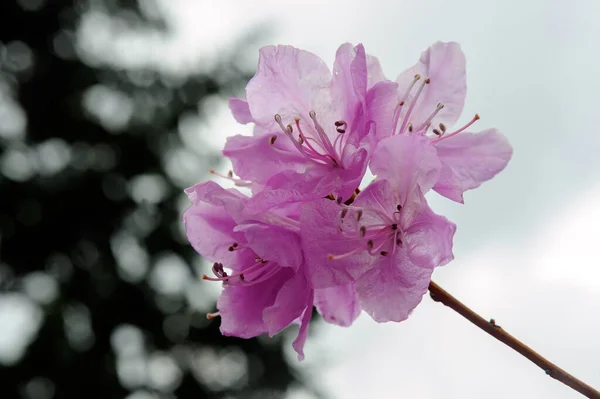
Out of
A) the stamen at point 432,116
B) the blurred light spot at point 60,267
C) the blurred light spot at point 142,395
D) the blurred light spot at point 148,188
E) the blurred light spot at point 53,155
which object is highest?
the stamen at point 432,116

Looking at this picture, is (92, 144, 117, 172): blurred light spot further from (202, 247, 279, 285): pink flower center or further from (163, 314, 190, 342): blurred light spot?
(202, 247, 279, 285): pink flower center

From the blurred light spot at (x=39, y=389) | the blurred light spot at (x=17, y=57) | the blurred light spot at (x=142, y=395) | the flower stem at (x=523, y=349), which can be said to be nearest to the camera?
the flower stem at (x=523, y=349)

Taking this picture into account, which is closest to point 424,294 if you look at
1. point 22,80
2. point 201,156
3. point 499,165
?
point 499,165

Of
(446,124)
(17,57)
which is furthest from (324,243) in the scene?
(17,57)

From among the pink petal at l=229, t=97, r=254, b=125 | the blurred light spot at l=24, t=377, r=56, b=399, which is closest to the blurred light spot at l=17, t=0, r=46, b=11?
the blurred light spot at l=24, t=377, r=56, b=399

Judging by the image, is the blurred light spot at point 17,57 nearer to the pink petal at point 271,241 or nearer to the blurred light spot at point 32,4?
the blurred light spot at point 32,4

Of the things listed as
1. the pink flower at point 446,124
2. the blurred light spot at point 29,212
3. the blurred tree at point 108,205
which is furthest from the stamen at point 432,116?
the blurred light spot at point 29,212

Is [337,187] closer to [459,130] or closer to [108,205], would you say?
[459,130]
